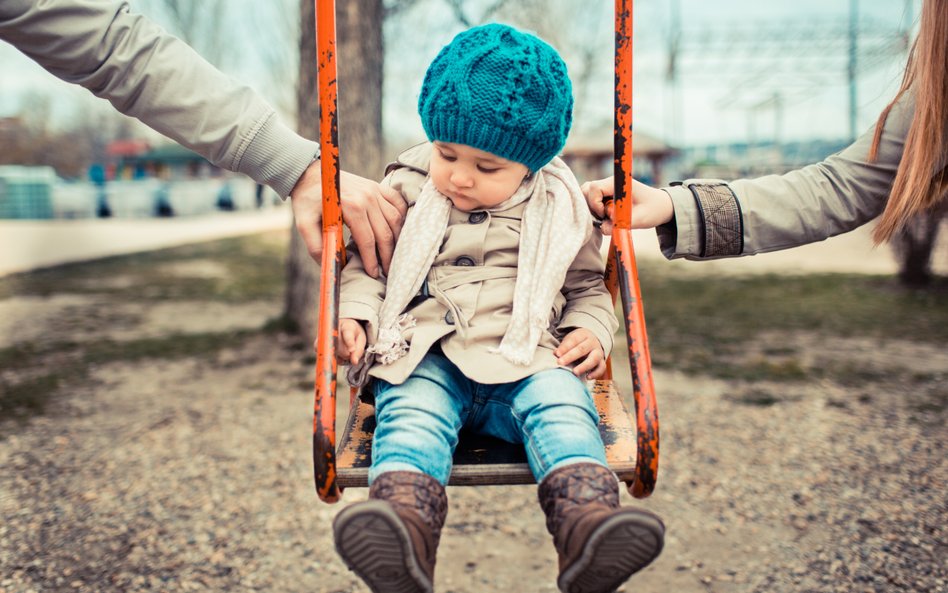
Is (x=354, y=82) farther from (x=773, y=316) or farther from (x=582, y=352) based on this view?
(x=773, y=316)

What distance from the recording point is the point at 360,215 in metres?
1.80

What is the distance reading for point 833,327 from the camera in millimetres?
6328

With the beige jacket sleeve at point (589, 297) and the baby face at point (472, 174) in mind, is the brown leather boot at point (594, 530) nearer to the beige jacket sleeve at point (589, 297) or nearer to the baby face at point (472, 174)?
the beige jacket sleeve at point (589, 297)

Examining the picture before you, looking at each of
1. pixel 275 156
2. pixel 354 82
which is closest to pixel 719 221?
pixel 275 156

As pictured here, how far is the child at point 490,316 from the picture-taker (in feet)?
4.76

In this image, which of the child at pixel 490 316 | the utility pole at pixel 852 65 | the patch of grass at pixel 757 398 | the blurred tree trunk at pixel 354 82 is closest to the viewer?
the child at pixel 490 316

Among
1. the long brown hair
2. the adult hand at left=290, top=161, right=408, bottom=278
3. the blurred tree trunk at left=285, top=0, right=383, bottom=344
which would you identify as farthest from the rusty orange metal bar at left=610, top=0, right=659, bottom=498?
the blurred tree trunk at left=285, top=0, right=383, bottom=344

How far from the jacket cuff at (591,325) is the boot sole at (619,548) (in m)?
0.50

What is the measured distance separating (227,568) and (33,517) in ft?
3.02

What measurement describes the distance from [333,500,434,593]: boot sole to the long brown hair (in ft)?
4.13

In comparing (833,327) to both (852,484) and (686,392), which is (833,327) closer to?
(686,392)

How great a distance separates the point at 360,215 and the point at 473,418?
500mm

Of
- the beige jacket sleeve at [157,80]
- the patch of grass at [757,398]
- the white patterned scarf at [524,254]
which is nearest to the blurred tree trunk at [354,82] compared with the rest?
the patch of grass at [757,398]

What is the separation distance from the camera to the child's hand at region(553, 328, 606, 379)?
68.4 inches
